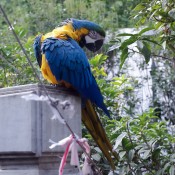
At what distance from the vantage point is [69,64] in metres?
1.74

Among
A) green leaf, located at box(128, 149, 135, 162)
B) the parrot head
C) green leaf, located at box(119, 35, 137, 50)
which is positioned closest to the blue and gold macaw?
the parrot head

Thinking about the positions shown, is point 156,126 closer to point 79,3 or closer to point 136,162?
point 136,162

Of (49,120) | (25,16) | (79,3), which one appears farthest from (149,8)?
(25,16)

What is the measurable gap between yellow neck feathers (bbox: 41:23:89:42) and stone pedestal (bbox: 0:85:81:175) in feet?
2.34

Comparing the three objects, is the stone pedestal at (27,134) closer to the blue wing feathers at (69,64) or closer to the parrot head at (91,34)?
the blue wing feathers at (69,64)

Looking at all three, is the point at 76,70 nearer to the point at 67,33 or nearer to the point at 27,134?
→ the point at 67,33

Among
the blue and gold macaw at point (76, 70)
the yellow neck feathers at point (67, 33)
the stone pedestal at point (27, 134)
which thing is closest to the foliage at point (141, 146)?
the blue and gold macaw at point (76, 70)

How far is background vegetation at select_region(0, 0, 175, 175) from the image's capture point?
6.39 feet

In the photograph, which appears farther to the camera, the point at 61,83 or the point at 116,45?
the point at 116,45

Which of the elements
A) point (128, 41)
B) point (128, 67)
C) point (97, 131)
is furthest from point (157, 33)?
point (128, 67)

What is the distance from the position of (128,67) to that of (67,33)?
3252 mm

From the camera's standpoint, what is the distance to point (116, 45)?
1.89 meters

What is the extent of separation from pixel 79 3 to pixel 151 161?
311 cm

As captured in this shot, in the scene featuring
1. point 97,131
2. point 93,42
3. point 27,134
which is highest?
point 93,42
